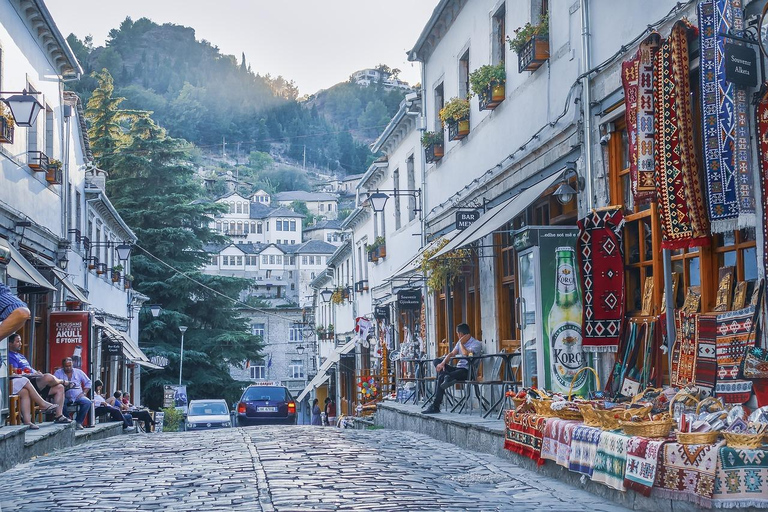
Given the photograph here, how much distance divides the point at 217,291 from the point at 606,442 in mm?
39890

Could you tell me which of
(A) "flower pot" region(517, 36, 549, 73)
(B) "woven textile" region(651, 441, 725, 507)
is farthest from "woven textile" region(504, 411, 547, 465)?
(A) "flower pot" region(517, 36, 549, 73)

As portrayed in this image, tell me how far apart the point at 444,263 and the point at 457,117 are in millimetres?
2790

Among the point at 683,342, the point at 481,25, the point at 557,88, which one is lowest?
the point at 683,342

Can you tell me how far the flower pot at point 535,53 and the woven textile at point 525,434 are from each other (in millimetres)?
5329

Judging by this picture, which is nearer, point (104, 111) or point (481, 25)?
point (481, 25)

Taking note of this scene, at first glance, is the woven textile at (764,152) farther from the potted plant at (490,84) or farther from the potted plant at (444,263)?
the potted plant at (444,263)

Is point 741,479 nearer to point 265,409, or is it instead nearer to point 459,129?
point 459,129

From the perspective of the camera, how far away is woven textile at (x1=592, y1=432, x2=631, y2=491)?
773cm

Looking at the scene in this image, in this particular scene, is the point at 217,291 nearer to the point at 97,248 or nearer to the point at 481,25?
the point at 97,248

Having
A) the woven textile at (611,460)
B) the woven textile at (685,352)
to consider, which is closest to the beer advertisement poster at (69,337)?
the woven textile at (685,352)

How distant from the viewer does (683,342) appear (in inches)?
364

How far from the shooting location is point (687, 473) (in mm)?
6750

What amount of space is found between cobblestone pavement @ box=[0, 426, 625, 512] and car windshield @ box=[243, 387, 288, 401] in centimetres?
1511

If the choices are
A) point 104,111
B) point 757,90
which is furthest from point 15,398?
point 104,111
